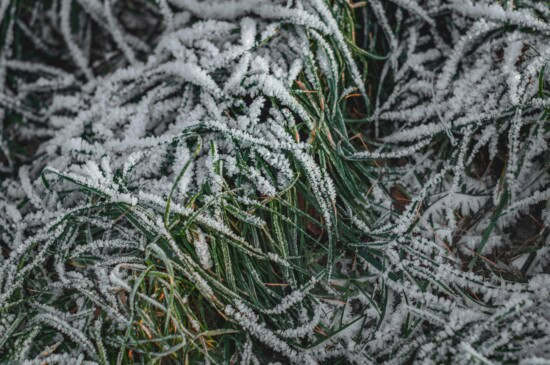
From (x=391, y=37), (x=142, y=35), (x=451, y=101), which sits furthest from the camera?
(x=142, y=35)

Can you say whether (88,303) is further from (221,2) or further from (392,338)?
(221,2)

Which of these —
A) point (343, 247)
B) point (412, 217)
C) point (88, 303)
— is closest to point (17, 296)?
point (88, 303)

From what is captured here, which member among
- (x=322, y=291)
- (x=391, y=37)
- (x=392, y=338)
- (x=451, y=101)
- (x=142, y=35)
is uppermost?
(x=142, y=35)

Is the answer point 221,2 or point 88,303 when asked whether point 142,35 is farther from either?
point 88,303

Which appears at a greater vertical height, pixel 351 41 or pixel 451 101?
pixel 351 41

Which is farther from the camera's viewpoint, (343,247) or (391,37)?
(391,37)

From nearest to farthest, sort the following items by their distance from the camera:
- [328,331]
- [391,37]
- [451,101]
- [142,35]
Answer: [328,331] → [451,101] → [391,37] → [142,35]
